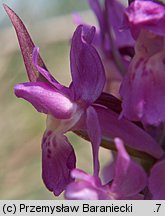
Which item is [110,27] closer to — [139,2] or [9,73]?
[139,2]

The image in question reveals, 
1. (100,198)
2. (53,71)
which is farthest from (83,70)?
(53,71)

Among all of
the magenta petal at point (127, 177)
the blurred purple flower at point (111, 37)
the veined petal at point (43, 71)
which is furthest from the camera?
the blurred purple flower at point (111, 37)

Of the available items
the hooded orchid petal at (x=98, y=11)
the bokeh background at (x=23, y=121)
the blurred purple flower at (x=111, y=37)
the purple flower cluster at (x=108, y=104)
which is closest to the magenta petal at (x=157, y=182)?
the purple flower cluster at (x=108, y=104)

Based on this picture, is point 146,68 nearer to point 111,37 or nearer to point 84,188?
point 84,188

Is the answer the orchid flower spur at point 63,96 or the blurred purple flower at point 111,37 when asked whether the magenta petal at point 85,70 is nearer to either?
the orchid flower spur at point 63,96

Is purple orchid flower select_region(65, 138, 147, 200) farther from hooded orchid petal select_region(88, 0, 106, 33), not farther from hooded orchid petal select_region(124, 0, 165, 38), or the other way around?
hooded orchid petal select_region(88, 0, 106, 33)

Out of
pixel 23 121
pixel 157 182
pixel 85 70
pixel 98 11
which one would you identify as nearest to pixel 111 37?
pixel 98 11

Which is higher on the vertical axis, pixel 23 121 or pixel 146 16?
pixel 146 16
